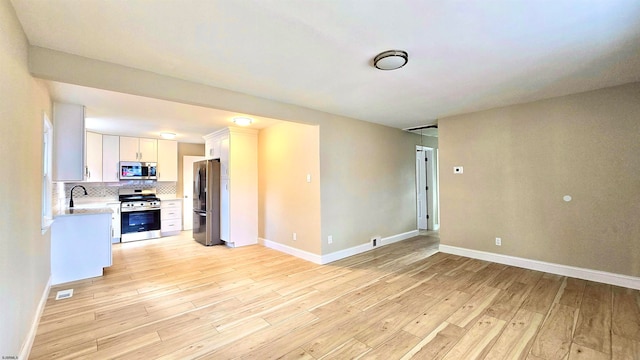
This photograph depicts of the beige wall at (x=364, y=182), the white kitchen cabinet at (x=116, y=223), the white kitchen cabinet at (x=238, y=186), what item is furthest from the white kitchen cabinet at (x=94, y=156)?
the beige wall at (x=364, y=182)

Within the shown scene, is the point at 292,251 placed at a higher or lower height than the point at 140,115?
lower

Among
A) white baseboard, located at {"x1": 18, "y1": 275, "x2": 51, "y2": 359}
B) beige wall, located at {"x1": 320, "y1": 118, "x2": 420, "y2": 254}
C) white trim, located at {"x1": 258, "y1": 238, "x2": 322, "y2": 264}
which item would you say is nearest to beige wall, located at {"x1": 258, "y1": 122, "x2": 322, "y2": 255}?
white trim, located at {"x1": 258, "y1": 238, "x2": 322, "y2": 264}

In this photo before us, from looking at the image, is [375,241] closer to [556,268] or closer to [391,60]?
[556,268]

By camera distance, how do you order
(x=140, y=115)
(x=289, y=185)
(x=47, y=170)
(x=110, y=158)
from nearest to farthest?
(x=47, y=170)
(x=140, y=115)
(x=289, y=185)
(x=110, y=158)

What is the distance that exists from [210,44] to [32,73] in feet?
4.78

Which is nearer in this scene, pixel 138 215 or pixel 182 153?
pixel 138 215

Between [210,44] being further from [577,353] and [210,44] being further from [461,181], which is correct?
[461,181]

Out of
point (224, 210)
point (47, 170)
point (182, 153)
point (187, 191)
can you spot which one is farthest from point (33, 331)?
point (182, 153)

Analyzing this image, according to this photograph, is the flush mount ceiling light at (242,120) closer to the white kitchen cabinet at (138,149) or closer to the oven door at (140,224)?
the white kitchen cabinet at (138,149)

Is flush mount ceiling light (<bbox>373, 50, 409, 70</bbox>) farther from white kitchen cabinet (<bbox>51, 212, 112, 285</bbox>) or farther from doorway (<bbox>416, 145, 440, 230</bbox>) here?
doorway (<bbox>416, 145, 440, 230</bbox>)

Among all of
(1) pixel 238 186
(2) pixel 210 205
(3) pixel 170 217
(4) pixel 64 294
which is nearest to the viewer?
(4) pixel 64 294

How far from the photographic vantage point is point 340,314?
8.32ft

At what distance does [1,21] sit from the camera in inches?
56.5

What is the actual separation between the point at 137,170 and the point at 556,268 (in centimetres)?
798
